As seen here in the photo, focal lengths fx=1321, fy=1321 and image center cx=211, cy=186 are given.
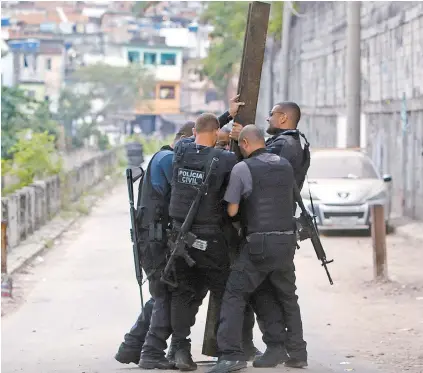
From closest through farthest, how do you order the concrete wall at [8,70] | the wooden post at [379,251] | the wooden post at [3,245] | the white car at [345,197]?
the wooden post at [379,251]
the wooden post at [3,245]
the white car at [345,197]
the concrete wall at [8,70]

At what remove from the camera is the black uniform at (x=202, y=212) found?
9477 mm

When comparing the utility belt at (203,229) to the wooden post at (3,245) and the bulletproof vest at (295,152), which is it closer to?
the bulletproof vest at (295,152)

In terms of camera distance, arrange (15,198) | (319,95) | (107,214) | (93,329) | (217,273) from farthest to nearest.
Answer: (319,95) < (107,214) < (15,198) < (93,329) < (217,273)

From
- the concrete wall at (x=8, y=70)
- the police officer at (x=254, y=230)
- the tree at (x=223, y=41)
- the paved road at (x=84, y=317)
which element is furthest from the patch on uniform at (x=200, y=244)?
the concrete wall at (x=8, y=70)

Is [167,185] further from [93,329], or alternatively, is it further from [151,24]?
[151,24]

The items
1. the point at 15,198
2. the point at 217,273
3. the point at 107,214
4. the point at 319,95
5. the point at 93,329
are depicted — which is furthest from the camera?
the point at 319,95

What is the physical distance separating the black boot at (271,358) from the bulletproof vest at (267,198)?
36.2 inches

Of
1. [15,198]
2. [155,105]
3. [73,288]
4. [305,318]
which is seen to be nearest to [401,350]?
[305,318]

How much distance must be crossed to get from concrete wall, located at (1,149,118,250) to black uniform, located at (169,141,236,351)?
10.9 m

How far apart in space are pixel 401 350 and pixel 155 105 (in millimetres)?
101524

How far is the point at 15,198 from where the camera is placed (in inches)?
847

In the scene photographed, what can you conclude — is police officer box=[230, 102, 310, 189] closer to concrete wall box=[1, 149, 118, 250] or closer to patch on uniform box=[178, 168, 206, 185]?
patch on uniform box=[178, 168, 206, 185]

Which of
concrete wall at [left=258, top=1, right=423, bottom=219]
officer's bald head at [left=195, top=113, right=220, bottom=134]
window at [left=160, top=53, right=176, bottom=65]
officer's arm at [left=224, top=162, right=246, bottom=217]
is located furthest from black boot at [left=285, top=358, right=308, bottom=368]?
window at [left=160, top=53, right=176, bottom=65]

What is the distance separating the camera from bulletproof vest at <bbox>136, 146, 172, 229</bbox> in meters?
9.84
